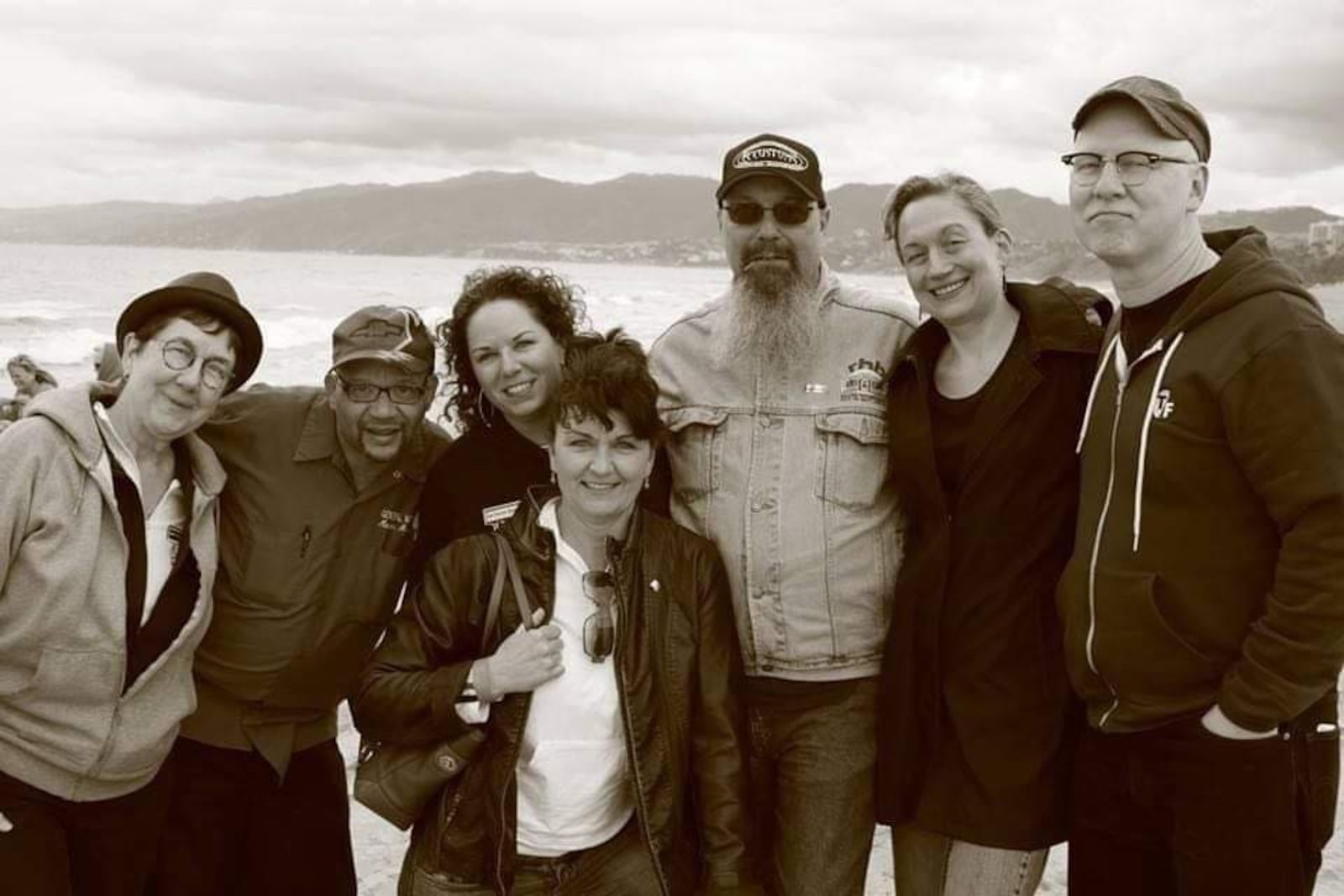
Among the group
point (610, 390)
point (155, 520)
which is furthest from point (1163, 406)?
point (155, 520)

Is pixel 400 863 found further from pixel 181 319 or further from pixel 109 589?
pixel 181 319

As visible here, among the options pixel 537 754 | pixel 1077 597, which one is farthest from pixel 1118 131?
pixel 537 754

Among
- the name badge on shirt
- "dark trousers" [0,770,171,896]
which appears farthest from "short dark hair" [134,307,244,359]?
"dark trousers" [0,770,171,896]

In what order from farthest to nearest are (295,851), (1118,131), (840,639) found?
(295,851)
(840,639)
(1118,131)

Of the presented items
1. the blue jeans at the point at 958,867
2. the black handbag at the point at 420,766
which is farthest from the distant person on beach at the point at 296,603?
the blue jeans at the point at 958,867

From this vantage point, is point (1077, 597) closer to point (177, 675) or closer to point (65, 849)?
point (177, 675)

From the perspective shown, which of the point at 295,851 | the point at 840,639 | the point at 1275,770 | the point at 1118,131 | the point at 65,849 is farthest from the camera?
Result: the point at 295,851

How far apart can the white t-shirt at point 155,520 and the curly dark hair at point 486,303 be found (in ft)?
3.80

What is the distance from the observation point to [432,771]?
3.55 m

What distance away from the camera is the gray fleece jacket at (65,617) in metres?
3.46

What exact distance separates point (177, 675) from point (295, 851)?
976 mm

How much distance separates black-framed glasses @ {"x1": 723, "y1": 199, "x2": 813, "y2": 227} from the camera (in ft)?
14.5

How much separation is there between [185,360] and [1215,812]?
3.62 m

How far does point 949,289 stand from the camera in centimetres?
389
